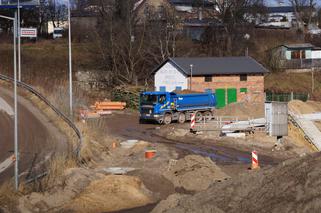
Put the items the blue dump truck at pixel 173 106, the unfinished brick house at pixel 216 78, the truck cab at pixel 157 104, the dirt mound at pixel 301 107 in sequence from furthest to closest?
the unfinished brick house at pixel 216 78, the dirt mound at pixel 301 107, the blue dump truck at pixel 173 106, the truck cab at pixel 157 104

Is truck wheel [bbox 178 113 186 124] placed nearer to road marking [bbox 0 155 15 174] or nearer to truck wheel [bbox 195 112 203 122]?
truck wheel [bbox 195 112 203 122]

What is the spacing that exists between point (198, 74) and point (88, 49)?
23893mm

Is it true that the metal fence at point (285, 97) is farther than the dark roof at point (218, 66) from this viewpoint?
Yes

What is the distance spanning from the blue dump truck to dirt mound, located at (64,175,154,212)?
79.6ft

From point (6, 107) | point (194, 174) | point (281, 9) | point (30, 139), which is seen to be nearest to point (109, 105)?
point (6, 107)

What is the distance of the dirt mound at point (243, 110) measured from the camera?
51.8 m

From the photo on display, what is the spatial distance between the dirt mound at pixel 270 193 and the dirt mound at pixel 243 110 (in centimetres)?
3628

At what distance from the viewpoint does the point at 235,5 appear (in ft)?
278

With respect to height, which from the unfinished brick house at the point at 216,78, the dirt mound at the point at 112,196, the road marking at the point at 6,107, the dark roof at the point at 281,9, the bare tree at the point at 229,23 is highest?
the dark roof at the point at 281,9

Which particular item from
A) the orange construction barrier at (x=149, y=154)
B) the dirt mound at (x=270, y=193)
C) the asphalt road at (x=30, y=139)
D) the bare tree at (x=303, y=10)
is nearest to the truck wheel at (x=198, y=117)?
the asphalt road at (x=30, y=139)

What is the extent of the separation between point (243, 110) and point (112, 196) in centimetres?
3334

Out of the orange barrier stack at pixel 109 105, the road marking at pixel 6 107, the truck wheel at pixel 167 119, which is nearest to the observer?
the road marking at pixel 6 107

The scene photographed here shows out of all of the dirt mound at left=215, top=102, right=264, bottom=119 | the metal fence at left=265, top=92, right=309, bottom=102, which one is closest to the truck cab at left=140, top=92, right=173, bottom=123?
the dirt mound at left=215, top=102, right=264, bottom=119

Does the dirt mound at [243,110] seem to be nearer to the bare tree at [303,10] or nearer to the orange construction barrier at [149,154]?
the orange construction barrier at [149,154]
